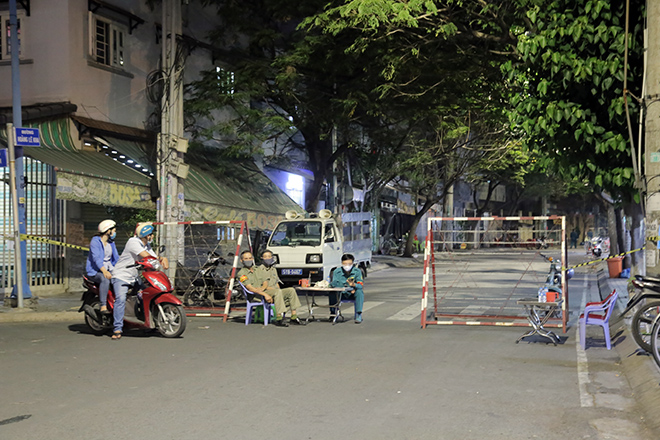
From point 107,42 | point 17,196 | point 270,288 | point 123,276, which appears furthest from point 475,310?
point 107,42

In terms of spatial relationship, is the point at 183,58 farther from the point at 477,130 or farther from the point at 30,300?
the point at 477,130

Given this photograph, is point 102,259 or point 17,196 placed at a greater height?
point 17,196

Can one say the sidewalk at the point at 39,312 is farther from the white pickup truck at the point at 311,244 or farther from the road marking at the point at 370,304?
the road marking at the point at 370,304

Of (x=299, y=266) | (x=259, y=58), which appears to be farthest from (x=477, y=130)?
(x=299, y=266)

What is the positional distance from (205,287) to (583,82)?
8.99 m

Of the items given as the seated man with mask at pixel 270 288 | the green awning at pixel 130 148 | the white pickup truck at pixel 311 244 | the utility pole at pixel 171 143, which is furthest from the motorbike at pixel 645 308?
the green awning at pixel 130 148

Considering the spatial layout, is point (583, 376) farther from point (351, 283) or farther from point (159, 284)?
point (159, 284)

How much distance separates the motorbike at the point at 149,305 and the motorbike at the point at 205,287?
13.4ft

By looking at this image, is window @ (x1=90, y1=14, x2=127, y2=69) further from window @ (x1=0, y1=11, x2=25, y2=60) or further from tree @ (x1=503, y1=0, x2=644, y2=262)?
tree @ (x1=503, y1=0, x2=644, y2=262)

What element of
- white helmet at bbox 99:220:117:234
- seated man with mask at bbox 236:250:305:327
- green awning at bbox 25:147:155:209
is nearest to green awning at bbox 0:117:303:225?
green awning at bbox 25:147:155:209

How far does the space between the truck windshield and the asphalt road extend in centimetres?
768

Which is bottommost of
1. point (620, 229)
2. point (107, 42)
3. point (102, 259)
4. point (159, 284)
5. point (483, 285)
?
point (483, 285)

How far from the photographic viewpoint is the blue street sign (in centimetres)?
1396

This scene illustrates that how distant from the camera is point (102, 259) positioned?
36.8 ft
